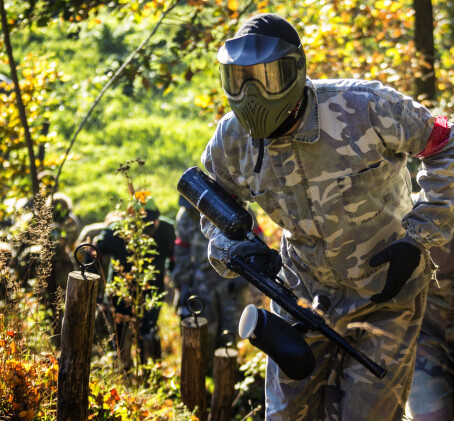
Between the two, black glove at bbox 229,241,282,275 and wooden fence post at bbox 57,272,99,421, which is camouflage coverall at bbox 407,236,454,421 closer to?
black glove at bbox 229,241,282,275

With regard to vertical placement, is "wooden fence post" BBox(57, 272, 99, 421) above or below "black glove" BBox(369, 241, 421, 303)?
below

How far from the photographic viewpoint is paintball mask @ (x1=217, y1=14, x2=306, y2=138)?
9.28ft

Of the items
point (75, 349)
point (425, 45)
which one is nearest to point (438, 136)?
point (75, 349)

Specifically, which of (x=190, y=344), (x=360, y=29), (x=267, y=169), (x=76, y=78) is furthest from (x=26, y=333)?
(x=76, y=78)

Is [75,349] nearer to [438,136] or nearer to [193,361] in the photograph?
[193,361]

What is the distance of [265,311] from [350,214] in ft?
1.96

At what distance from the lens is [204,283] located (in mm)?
6375

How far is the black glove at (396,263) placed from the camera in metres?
2.85

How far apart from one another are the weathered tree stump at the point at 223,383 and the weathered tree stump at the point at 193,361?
0.14 m

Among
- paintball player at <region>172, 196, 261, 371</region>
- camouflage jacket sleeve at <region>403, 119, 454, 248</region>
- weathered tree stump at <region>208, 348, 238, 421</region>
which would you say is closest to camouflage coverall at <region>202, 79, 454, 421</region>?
camouflage jacket sleeve at <region>403, 119, 454, 248</region>

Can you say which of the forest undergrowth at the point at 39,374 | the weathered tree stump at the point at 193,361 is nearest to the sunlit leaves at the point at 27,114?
the forest undergrowth at the point at 39,374

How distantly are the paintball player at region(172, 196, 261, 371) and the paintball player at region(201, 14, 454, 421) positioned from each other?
2.99 metres

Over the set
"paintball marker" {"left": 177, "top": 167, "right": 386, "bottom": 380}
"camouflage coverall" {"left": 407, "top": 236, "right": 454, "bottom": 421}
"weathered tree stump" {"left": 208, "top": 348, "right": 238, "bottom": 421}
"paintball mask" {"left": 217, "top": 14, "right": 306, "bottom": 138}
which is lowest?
"weathered tree stump" {"left": 208, "top": 348, "right": 238, "bottom": 421}

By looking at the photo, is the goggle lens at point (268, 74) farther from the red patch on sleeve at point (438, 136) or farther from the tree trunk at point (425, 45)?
the tree trunk at point (425, 45)
